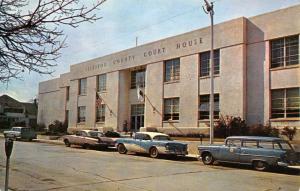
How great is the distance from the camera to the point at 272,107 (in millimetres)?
32188

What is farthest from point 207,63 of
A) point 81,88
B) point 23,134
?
point 81,88

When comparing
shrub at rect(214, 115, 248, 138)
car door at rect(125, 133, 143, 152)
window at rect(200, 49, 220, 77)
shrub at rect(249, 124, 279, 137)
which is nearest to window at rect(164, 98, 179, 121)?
window at rect(200, 49, 220, 77)

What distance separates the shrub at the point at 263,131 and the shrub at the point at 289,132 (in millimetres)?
595

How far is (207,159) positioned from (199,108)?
14595 mm

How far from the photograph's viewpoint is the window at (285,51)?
3104 centimetres

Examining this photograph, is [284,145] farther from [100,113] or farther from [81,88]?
[81,88]

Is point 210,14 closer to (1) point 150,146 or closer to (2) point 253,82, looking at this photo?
(2) point 253,82

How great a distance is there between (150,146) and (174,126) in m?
13.1

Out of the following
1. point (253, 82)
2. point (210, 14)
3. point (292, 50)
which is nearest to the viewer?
point (210, 14)

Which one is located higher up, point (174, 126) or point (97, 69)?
point (97, 69)

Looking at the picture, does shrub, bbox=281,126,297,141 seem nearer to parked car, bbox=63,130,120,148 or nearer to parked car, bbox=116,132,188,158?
parked car, bbox=116,132,188,158

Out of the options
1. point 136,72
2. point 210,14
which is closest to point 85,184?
point 210,14

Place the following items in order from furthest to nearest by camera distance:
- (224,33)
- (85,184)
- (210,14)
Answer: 1. (224,33)
2. (210,14)
3. (85,184)

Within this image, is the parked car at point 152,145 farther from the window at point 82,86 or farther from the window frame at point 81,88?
the window at point 82,86
